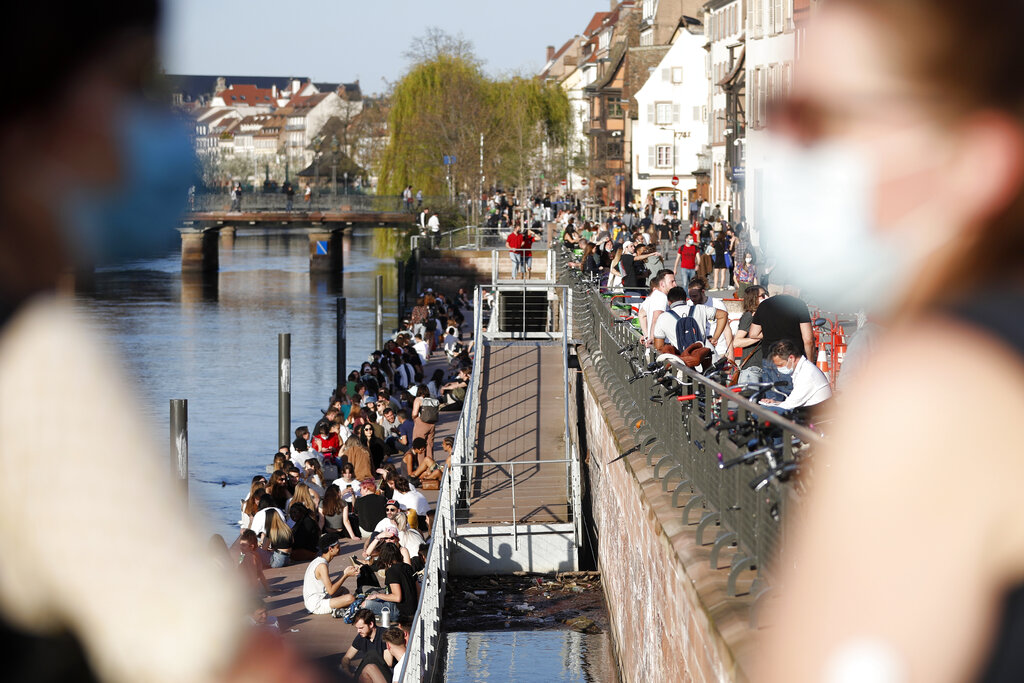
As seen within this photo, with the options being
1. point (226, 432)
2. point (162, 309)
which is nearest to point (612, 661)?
point (226, 432)

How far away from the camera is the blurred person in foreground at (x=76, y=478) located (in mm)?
810

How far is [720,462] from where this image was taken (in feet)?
24.1

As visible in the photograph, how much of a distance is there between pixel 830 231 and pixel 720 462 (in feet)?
20.3

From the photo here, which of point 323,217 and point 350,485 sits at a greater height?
point 323,217

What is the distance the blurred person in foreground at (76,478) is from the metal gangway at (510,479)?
12.2 meters

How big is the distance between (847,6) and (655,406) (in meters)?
10.4

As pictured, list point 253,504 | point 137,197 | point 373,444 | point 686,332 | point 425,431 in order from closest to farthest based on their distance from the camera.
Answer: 1. point 137,197
2. point 686,332
3. point 253,504
4. point 373,444
5. point 425,431

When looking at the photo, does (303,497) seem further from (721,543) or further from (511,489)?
(721,543)

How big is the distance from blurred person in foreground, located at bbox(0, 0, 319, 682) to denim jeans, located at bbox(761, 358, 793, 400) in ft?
25.1

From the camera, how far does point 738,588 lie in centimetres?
627

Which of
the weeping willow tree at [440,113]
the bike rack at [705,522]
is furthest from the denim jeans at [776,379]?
the weeping willow tree at [440,113]

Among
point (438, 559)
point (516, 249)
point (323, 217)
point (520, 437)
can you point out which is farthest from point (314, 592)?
point (323, 217)

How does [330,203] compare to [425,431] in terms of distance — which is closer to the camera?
[425,431]

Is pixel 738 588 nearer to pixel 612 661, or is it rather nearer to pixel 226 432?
pixel 612 661
